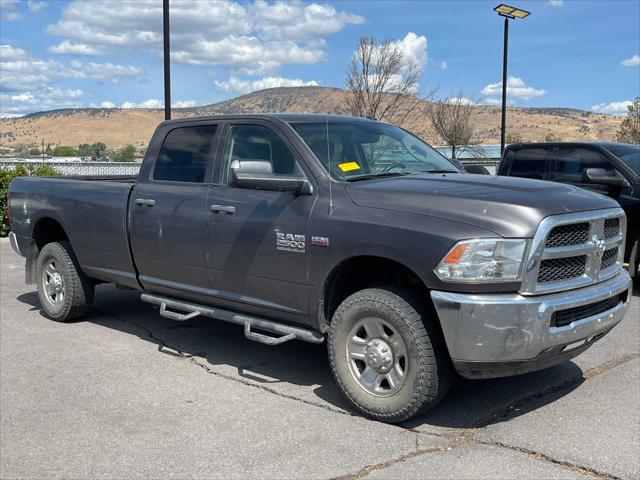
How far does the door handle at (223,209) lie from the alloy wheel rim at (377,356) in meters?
1.41

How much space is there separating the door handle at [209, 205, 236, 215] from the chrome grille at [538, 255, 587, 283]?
92.7 inches

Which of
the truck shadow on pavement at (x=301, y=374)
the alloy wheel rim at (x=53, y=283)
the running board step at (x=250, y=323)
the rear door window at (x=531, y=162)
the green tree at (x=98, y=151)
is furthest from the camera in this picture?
the green tree at (x=98, y=151)

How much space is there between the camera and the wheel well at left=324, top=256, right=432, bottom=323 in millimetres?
4488

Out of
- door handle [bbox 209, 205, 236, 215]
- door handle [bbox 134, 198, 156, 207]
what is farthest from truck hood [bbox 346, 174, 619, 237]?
door handle [bbox 134, 198, 156, 207]

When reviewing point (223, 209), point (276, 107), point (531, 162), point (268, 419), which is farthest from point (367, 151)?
point (276, 107)

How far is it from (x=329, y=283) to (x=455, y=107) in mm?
34117

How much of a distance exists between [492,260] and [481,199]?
435mm

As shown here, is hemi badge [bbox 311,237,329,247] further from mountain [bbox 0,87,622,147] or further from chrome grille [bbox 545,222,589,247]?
mountain [bbox 0,87,622,147]

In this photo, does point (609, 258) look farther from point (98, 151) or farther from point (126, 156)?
point (98, 151)

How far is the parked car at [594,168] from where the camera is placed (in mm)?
8219

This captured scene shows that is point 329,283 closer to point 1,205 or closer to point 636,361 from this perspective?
point 636,361

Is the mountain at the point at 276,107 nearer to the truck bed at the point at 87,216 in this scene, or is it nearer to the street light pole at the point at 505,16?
the street light pole at the point at 505,16

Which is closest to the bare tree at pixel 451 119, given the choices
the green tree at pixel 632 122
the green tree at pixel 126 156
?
the green tree at pixel 632 122

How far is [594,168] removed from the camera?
881cm
